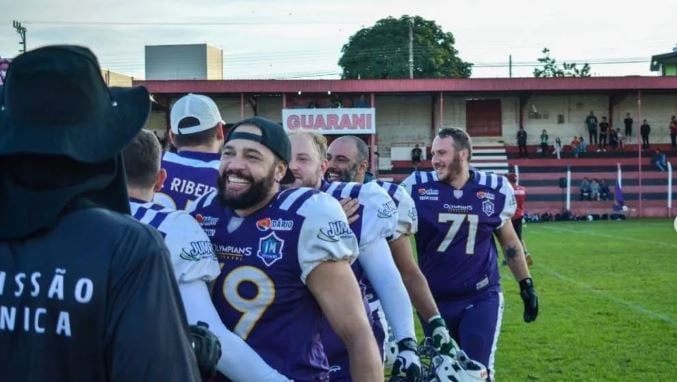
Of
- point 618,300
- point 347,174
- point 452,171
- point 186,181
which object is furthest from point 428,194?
point 618,300

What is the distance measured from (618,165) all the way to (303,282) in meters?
36.5

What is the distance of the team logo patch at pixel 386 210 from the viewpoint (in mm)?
4734

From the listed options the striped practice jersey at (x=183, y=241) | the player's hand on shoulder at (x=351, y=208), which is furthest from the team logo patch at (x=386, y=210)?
the striped practice jersey at (x=183, y=241)

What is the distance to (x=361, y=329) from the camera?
3.42 m

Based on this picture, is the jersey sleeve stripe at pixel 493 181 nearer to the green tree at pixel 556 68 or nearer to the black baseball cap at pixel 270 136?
the black baseball cap at pixel 270 136

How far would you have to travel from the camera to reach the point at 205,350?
226 centimetres

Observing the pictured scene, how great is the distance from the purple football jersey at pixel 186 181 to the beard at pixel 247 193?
4.60 ft

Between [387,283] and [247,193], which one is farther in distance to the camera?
[387,283]

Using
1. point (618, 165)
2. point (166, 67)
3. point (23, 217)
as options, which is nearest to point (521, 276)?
point (23, 217)

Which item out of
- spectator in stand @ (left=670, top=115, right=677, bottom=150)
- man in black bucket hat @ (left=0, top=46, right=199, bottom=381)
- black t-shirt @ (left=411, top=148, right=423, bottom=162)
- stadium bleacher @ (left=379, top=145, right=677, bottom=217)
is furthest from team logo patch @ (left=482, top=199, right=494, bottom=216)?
spectator in stand @ (left=670, top=115, right=677, bottom=150)

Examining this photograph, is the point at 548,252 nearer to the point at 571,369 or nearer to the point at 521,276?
the point at 571,369

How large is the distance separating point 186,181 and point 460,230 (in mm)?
2658

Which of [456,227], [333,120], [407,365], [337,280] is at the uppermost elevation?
[333,120]

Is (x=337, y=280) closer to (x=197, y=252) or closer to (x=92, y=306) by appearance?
(x=197, y=252)
